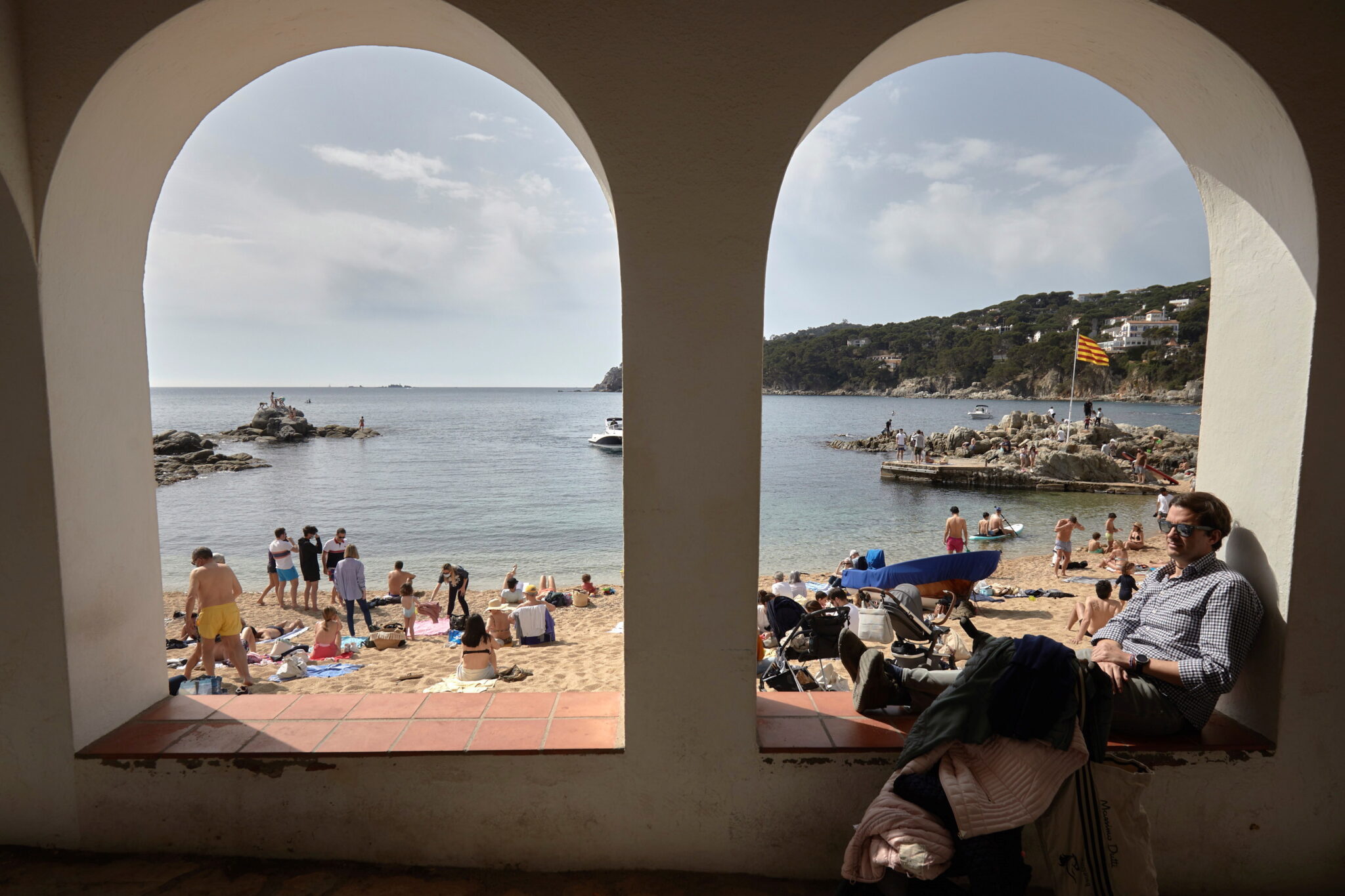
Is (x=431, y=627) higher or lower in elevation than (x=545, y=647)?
lower

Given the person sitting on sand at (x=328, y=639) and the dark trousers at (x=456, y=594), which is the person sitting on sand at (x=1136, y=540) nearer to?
the dark trousers at (x=456, y=594)

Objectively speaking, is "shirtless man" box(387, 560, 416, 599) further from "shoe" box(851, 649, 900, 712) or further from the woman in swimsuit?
"shoe" box(851, 649, 900, 712)

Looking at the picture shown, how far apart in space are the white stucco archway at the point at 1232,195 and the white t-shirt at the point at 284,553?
12.1m

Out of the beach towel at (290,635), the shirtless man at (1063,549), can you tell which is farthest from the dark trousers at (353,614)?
the shirtless man at (1063,549)

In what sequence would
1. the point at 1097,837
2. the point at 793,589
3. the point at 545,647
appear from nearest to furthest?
1. the point at 1097,837
2. the point at 545,647
3. the point at 793,589

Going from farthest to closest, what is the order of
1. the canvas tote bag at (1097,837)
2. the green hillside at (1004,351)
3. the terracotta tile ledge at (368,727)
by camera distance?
the green hillside at (1004,351) → the terracotta tile ledge at (368,727) → the canvas tote bag at (1097,837)

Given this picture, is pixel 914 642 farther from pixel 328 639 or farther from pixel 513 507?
pixel 513 507

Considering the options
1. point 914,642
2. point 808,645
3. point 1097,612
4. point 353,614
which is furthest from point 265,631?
point 1097,612

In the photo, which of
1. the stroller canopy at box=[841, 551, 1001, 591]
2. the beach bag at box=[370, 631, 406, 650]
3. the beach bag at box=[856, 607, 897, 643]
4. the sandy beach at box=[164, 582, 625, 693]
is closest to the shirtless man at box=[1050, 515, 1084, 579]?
the stroller canopy at box=[841, 551, 1001, 591]

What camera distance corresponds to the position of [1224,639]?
2049mm

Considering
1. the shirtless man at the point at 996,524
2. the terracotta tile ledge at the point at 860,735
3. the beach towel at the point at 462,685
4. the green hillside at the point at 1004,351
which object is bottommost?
the shirtless man at the point at 996,524

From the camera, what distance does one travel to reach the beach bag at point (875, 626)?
6.62 m

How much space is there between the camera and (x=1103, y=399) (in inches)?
3506

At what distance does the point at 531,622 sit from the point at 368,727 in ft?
21.6
